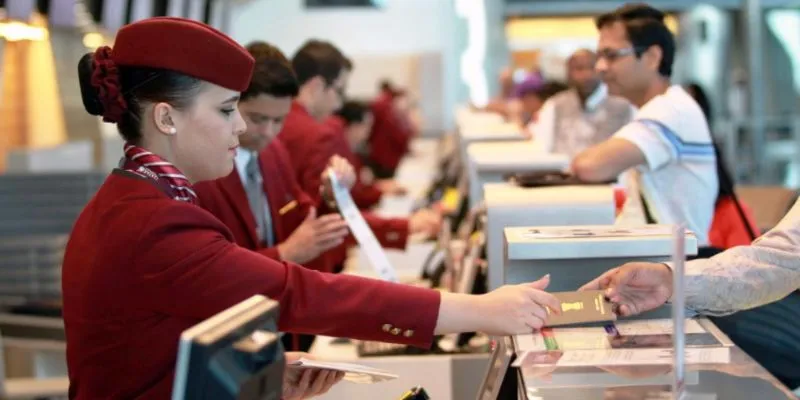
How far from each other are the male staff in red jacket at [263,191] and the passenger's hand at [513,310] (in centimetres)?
134

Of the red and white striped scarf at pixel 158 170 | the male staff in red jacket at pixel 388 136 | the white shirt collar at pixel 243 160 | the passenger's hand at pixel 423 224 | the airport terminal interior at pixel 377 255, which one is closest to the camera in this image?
the airport terminal interior at pixel 377 255

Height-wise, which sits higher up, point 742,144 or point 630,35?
point 630,35

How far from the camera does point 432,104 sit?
20.1 metres

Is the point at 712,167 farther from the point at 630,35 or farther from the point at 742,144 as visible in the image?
the point at 742,144

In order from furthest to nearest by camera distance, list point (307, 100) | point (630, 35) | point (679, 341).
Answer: point (307, 100) → point (630, 35) → point (679, 341)

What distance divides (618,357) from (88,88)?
1135 millimetres

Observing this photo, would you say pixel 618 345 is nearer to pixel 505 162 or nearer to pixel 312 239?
pixel 312 239

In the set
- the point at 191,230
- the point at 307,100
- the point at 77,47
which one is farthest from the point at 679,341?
the point at 77,47

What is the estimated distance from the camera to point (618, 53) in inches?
160

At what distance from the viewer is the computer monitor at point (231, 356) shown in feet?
5.33

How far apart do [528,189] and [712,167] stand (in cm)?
74

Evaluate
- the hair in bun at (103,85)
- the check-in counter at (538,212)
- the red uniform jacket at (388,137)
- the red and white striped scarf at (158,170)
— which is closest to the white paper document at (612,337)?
the check-in counter at (538,212)

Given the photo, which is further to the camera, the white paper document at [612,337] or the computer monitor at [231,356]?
the white paper document at [612,337]

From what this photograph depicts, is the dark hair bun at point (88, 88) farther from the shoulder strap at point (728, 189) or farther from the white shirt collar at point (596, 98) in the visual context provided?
the white shirt collar at point (596, 98)
